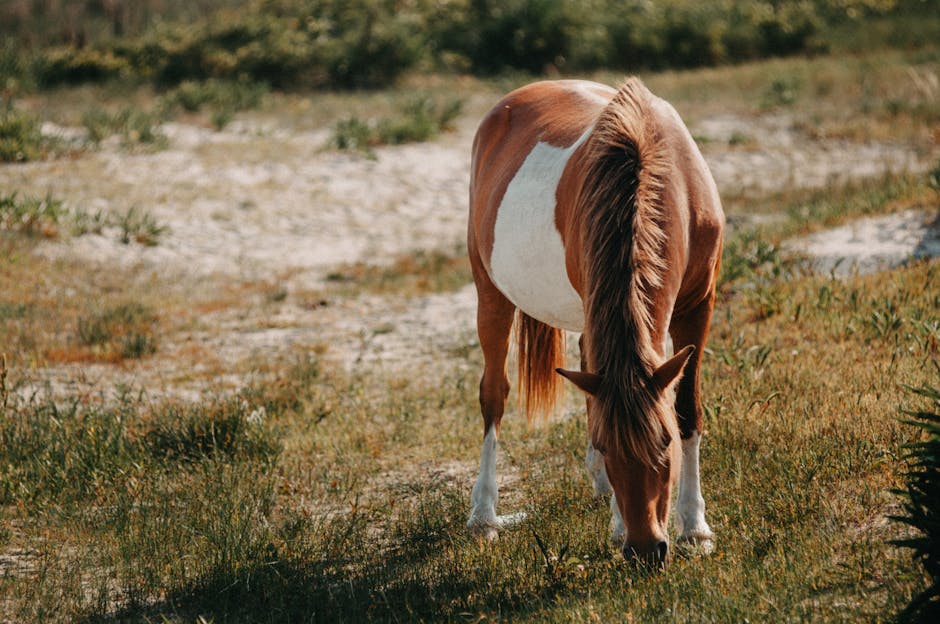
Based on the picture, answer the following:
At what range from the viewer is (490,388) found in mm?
4871

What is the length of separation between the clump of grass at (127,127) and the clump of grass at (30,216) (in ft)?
9.04

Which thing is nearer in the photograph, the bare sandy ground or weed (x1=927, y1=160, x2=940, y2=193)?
the bare sandy ground

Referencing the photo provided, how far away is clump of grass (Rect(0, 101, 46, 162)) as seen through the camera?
1116 centimetres

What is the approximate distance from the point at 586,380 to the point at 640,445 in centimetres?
28

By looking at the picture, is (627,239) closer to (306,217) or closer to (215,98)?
(306,217)

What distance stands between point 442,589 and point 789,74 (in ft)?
48.4

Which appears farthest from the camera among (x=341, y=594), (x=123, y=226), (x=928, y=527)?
(x=123, y=226)

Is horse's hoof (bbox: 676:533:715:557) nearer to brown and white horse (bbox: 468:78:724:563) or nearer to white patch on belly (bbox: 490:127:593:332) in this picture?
brown and white horse (bbox: 468:78:724:563)

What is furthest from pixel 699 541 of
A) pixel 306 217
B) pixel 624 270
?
pixel 306 217

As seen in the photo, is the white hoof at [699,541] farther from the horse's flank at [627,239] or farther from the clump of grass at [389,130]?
the clump of grass at [389,130]

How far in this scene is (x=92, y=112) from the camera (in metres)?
13.1

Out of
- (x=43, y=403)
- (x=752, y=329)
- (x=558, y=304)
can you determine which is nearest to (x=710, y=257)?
(x=558, y=304)

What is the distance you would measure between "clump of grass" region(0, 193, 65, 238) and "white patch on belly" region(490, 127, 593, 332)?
6339 millimetres

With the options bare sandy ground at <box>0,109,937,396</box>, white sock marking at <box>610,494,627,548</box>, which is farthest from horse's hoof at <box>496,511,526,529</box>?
bare sandy ground at <box>0,109,937,396</box>
